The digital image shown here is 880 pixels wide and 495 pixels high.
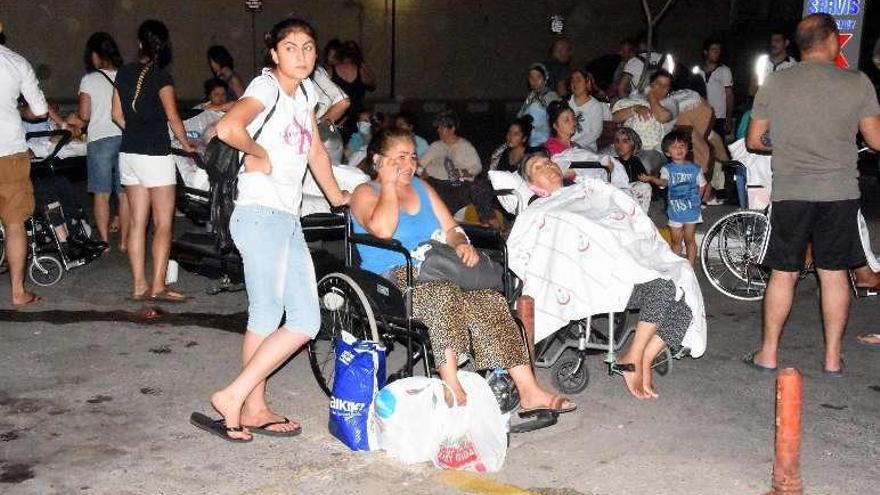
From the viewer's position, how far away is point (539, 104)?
11.7 m

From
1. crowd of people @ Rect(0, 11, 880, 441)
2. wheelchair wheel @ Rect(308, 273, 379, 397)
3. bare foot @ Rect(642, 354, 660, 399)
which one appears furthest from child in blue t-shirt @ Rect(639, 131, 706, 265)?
wheelchair wheel @ Rect(308, 273, 379, 397)

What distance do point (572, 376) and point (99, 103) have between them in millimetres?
4941

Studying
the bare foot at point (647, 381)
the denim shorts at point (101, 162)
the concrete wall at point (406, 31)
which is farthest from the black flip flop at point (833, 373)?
the concrete wall at point (406, 31)

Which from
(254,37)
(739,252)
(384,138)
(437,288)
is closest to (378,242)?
(437,288)

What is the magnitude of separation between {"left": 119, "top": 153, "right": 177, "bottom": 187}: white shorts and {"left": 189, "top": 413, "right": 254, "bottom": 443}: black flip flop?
263 centimetres

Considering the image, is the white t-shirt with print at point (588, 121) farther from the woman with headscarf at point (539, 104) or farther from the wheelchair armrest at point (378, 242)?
the wheelchair armrest at point (378, 242)

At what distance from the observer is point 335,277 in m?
6.17

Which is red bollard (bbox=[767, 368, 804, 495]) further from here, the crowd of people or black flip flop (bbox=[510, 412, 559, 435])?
the crowd of people

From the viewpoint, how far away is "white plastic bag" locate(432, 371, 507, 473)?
209 inches

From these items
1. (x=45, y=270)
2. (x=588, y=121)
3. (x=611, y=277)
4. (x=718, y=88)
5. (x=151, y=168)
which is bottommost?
(x=45, y=270)

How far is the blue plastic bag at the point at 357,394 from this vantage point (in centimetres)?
553

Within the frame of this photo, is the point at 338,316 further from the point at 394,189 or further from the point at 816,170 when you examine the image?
the point at 816,170

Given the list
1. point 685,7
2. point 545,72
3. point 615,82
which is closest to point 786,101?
point 545,72

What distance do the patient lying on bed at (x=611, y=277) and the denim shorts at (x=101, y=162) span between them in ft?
14.8
